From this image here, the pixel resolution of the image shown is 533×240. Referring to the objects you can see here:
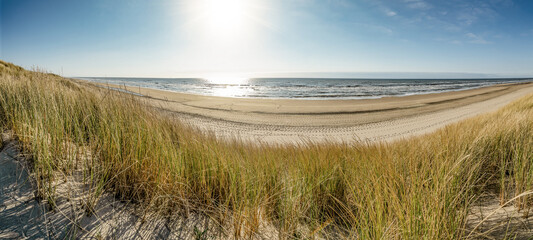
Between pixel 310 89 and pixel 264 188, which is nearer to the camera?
pixel 264 188

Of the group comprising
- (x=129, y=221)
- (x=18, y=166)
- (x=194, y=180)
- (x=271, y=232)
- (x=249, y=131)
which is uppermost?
(x=18, y=166)

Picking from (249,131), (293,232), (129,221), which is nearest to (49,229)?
(129,221)

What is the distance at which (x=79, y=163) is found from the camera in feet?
8.27

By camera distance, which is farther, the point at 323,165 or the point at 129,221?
the point at 323,165

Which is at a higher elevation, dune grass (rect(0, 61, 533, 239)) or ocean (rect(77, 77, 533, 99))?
ocean (rect(77, 77, 533, 99))

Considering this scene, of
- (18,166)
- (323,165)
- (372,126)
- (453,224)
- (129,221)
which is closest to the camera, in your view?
(453,224)

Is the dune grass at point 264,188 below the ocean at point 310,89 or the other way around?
below

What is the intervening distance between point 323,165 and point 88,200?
2552 millimetres

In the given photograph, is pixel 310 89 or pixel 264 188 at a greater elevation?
pixel 310 89

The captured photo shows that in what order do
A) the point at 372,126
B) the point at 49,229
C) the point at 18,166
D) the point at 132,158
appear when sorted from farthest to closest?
1. the point at 372,126
2. the point at 132,158
3. the point at 18,166
4. the point at 49,229

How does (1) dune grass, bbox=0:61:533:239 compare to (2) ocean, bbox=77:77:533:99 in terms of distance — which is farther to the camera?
(2) ocean, bbox=77:77:533:99

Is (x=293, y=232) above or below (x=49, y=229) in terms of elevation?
below

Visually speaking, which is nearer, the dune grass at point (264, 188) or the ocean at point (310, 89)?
the dune grass at point (264, 188)

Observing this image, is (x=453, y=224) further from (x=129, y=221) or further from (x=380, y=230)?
(x=129, y=221)
